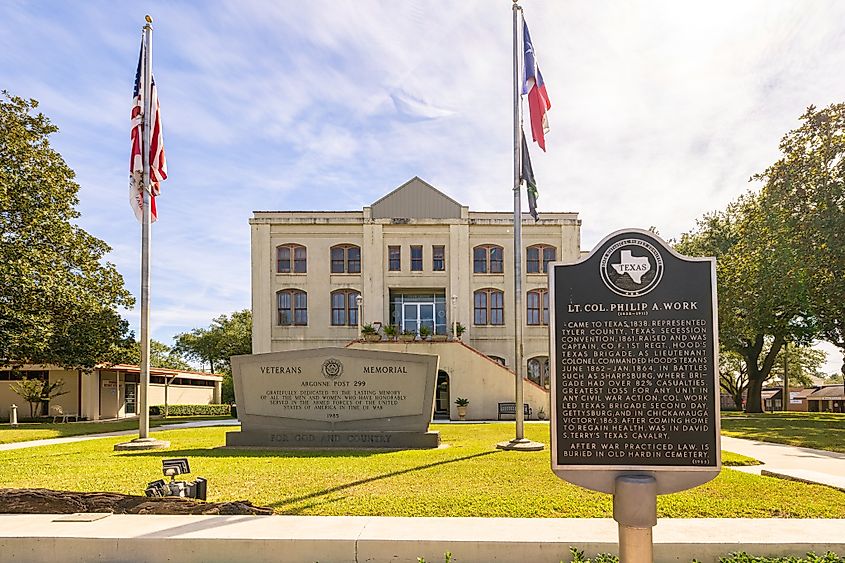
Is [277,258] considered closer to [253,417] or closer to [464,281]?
[464,281]

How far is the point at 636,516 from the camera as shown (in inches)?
209

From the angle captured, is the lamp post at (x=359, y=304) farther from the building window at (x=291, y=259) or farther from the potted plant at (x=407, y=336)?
the building window at (x=291, y=259)

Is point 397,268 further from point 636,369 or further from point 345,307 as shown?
point 636,369

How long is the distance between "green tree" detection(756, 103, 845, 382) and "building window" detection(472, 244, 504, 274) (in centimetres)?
1365

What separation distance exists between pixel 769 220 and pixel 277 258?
957 inches

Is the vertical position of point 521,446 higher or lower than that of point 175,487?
lower

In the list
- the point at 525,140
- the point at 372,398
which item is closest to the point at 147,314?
the point at 372,398

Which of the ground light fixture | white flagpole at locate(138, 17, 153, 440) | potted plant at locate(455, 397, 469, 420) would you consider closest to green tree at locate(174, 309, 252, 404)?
potted plant at locate(455, 397, 469, 420)

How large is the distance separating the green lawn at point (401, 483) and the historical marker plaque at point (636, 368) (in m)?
2.64

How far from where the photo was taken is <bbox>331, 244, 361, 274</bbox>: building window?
1505 inches

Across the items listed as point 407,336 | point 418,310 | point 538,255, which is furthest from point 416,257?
point 538,255

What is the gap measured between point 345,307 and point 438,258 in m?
5.78

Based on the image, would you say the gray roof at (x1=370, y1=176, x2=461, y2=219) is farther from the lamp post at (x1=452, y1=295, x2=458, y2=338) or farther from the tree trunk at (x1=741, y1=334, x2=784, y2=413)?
the tree trunk at (x1=741, y1=334, x2=784, y2=413)

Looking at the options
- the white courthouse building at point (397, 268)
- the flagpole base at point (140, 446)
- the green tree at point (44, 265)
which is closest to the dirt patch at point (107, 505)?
the flagpole base at point (140, 446)
